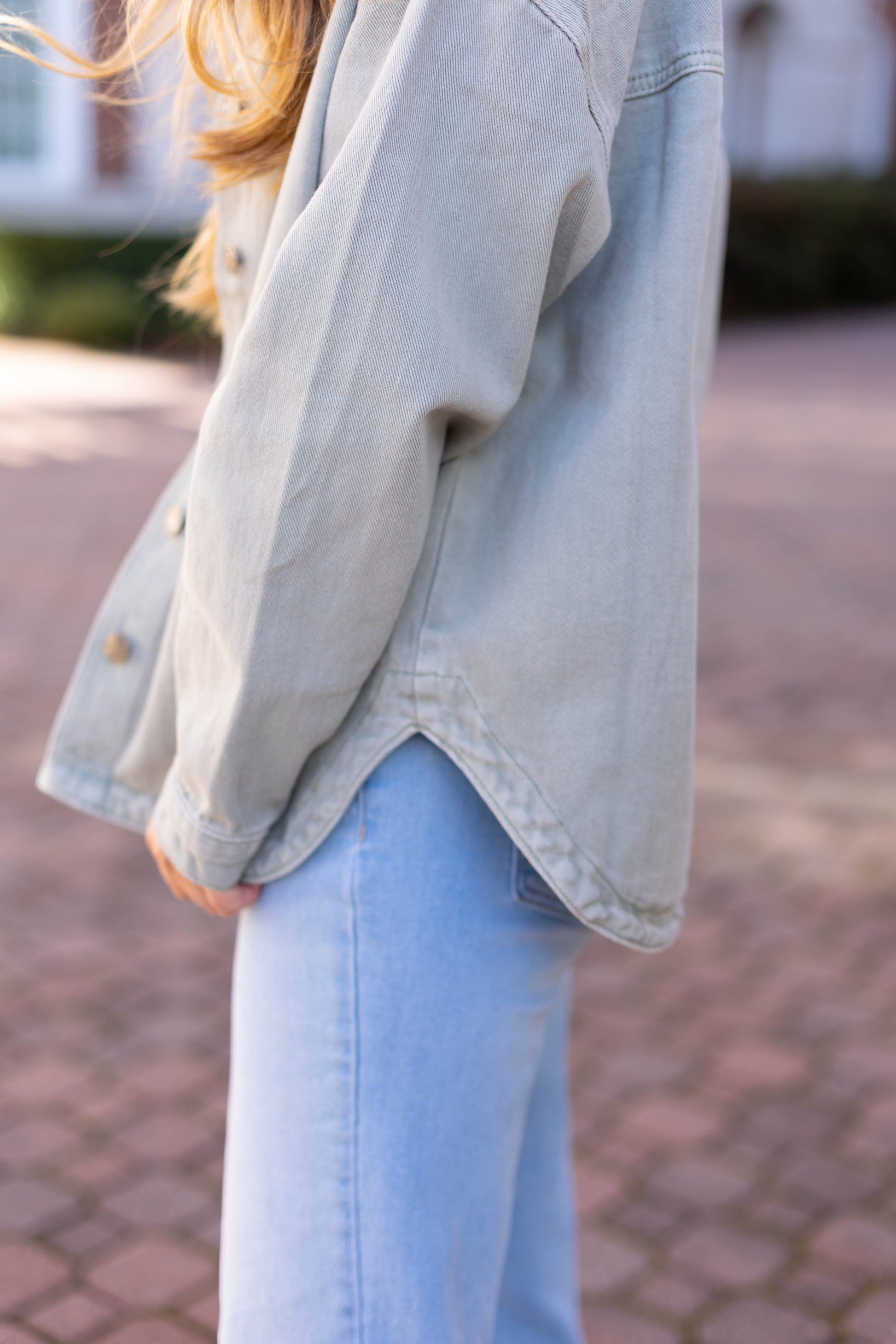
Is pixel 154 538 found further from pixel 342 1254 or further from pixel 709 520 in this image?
pixel 709 520

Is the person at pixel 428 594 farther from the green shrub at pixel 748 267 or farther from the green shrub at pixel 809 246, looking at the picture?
the green shrub at pixel 809 246

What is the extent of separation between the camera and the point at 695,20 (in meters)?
1.13

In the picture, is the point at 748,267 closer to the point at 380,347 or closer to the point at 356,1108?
the point at 380,347

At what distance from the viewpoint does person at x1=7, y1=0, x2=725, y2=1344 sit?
1041 mm

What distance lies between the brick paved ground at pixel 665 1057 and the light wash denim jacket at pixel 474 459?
4.16 ft

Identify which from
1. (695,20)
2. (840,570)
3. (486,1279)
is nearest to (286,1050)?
(486,1279)

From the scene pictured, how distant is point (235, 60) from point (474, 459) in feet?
1.30

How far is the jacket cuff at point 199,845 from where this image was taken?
116 centimetres

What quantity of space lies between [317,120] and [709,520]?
6895 millimetres

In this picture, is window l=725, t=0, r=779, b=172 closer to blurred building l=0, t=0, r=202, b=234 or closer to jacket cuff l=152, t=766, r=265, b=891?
blurred building l=0, t=0, r=202, b=234

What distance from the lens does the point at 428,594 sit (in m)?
1.13

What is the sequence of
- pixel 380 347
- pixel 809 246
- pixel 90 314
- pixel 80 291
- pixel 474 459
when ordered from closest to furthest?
pixel 380 347 → pixel 474 459 → pixel 90 314 → pixel 80 291 → pixel 809 246

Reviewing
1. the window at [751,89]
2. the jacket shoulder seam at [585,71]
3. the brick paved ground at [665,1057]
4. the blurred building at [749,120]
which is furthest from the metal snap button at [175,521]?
the window at [751,89]

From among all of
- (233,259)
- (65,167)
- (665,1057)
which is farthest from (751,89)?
(233,259)
